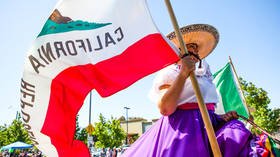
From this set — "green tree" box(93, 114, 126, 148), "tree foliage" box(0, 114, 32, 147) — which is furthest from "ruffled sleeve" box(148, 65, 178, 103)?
"tree foliage" box(0, 114, 32, 147)

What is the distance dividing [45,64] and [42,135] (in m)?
0.62

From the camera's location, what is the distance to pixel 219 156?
1.68 m

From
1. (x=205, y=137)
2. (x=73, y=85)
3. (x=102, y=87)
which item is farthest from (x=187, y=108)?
(x=73, y=85)

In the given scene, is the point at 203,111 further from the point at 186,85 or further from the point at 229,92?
the point at 229,92

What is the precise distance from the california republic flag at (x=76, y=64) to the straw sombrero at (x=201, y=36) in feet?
2.01

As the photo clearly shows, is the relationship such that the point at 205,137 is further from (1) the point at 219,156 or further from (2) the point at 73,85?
(2) the point at 73,85

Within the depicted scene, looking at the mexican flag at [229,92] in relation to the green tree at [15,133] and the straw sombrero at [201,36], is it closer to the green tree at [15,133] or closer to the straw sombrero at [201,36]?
the straw sombrero at [201,36]

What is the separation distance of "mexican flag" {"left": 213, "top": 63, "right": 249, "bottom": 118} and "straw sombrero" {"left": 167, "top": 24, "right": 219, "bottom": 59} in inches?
132

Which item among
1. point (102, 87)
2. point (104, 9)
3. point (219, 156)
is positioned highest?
point (104, 9)

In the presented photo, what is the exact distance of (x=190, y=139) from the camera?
191 cm

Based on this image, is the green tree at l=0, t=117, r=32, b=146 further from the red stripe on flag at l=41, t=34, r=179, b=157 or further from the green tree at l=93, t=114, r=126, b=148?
the red stripe on flag at l=41, t=34, r=179, b=157

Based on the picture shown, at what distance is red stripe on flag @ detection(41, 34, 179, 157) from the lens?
2246 mm

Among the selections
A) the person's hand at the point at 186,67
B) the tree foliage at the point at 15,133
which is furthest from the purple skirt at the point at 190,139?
the tree foliage at the point at 15,133

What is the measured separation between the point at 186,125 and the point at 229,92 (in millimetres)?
4789
